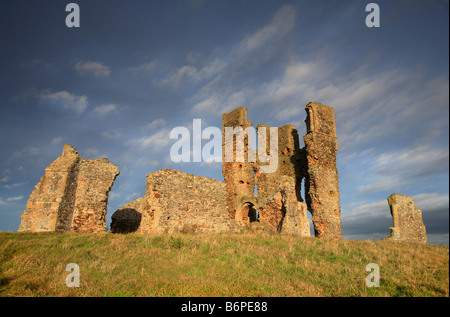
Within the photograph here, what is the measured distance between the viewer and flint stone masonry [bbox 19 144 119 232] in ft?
46.4

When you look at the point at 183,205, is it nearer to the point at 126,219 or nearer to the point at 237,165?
the point at 126,219

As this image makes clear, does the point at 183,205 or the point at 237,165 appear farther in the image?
the point at 237,165

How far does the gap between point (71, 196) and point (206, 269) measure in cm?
1078

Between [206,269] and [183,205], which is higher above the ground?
[183,205]

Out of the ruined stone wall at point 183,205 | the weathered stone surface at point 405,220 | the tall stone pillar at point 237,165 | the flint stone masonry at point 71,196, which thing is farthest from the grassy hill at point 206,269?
the weathered stone surface at point 405,220

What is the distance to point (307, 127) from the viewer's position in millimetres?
23500

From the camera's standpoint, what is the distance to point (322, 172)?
21.6 metres

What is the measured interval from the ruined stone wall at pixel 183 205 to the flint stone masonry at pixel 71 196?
8.91ft

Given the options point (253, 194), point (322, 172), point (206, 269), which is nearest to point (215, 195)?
point (253, 194)

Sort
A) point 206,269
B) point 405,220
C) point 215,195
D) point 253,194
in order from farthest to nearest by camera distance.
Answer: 1. point 253,194
2. point 405,220
3. point 215,195
4. point 206,269

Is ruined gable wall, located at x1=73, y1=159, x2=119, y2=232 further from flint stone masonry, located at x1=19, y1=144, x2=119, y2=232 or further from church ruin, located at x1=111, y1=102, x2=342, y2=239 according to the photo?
church ruin, located at x1=111, y1=102, x2=342, y2=239

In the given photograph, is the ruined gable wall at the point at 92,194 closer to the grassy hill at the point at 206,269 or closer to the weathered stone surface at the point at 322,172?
the grassy hill at the point at 206,269
